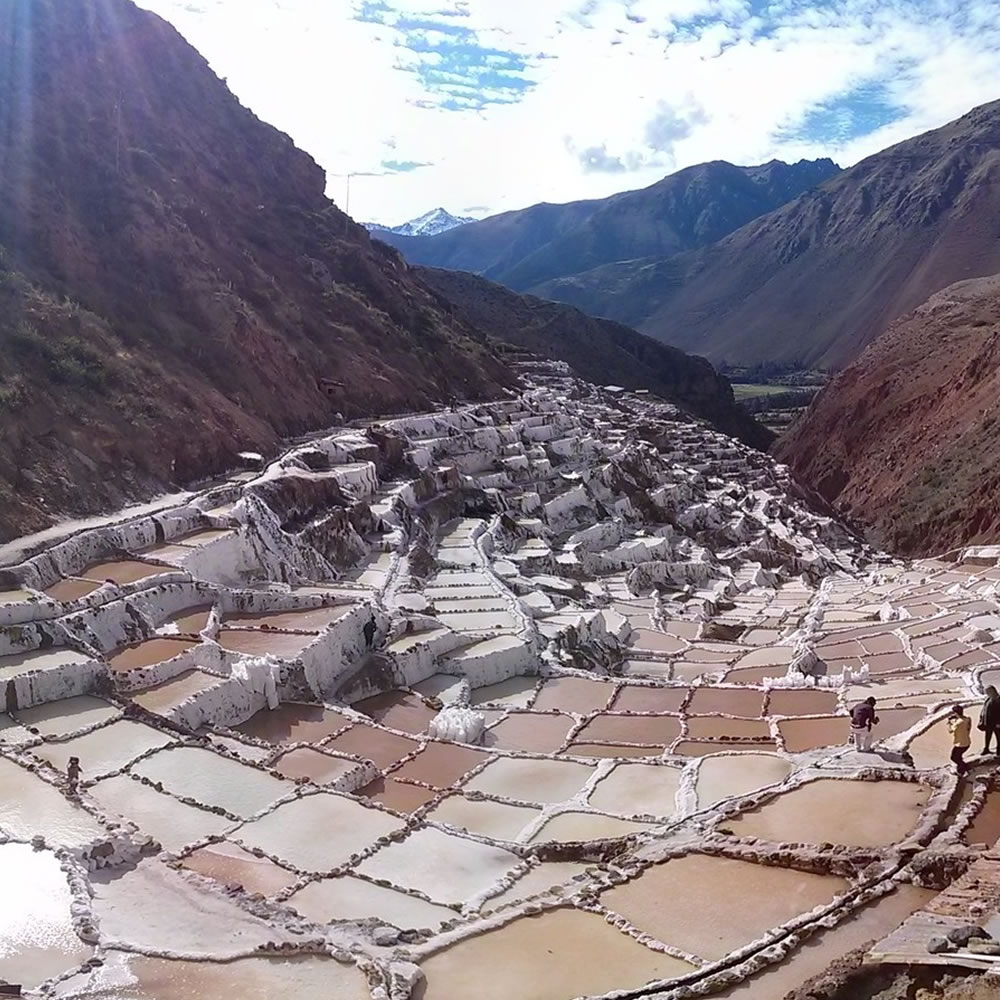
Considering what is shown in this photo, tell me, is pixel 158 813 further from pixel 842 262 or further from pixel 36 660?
pixel 842 262

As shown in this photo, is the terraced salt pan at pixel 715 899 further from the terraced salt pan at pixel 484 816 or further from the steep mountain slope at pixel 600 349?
the steep mountain slope at pixel 600 349

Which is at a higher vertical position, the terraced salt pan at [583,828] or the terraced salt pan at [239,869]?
the terraced salt pan at [239,869]

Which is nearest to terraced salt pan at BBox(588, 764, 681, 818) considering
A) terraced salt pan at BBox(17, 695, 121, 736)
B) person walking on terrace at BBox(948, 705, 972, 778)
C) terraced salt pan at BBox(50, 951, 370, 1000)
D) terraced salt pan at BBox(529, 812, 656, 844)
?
terraced salt pan at BBox(529, 812, 656, 844)

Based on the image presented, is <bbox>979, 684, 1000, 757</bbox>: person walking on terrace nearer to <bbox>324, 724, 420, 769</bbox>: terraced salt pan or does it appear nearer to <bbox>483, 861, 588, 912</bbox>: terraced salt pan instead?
<bbox>483, 861, 588, 912</bbox>: terraced salt pan

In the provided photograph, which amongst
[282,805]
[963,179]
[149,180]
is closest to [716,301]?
[963,179]

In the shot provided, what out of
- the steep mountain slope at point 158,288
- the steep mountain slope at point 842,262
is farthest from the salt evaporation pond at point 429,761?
the steep mountain slope at point 842,262

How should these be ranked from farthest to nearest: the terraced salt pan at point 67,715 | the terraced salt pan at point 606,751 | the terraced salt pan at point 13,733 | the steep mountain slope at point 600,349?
the steep mountain slope at point 600,349
the terraced salt pan at point 606,751
the terraced salt pan at point 67,715
the terraced salt pan at point 13,733

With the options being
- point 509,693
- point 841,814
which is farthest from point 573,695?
point 841,814
